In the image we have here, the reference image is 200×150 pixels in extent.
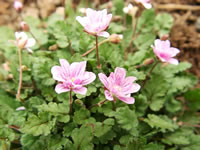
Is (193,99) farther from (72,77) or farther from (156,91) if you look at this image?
(72,77)

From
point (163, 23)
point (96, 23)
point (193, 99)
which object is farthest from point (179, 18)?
point (96, 23)

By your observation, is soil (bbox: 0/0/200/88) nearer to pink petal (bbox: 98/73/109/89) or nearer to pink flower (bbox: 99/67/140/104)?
pink flower (bbox: 99/67/140/104)

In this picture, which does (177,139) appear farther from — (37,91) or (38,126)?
(37,91)

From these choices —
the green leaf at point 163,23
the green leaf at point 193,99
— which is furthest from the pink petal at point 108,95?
the green leaf at point 163,23

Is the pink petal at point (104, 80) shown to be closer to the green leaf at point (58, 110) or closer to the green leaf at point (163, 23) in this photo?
the green leaf at point (58, 110)

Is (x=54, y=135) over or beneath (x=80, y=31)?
beneath

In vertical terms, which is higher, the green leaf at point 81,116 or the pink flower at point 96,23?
the pink flower at point 96,23

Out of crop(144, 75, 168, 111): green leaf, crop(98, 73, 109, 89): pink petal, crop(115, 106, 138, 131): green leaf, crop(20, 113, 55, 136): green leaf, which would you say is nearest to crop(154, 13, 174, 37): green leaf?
crop(144, 75, 168, 111): green leaf

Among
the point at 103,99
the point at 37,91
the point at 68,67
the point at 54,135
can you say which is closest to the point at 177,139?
the point at 103,99
